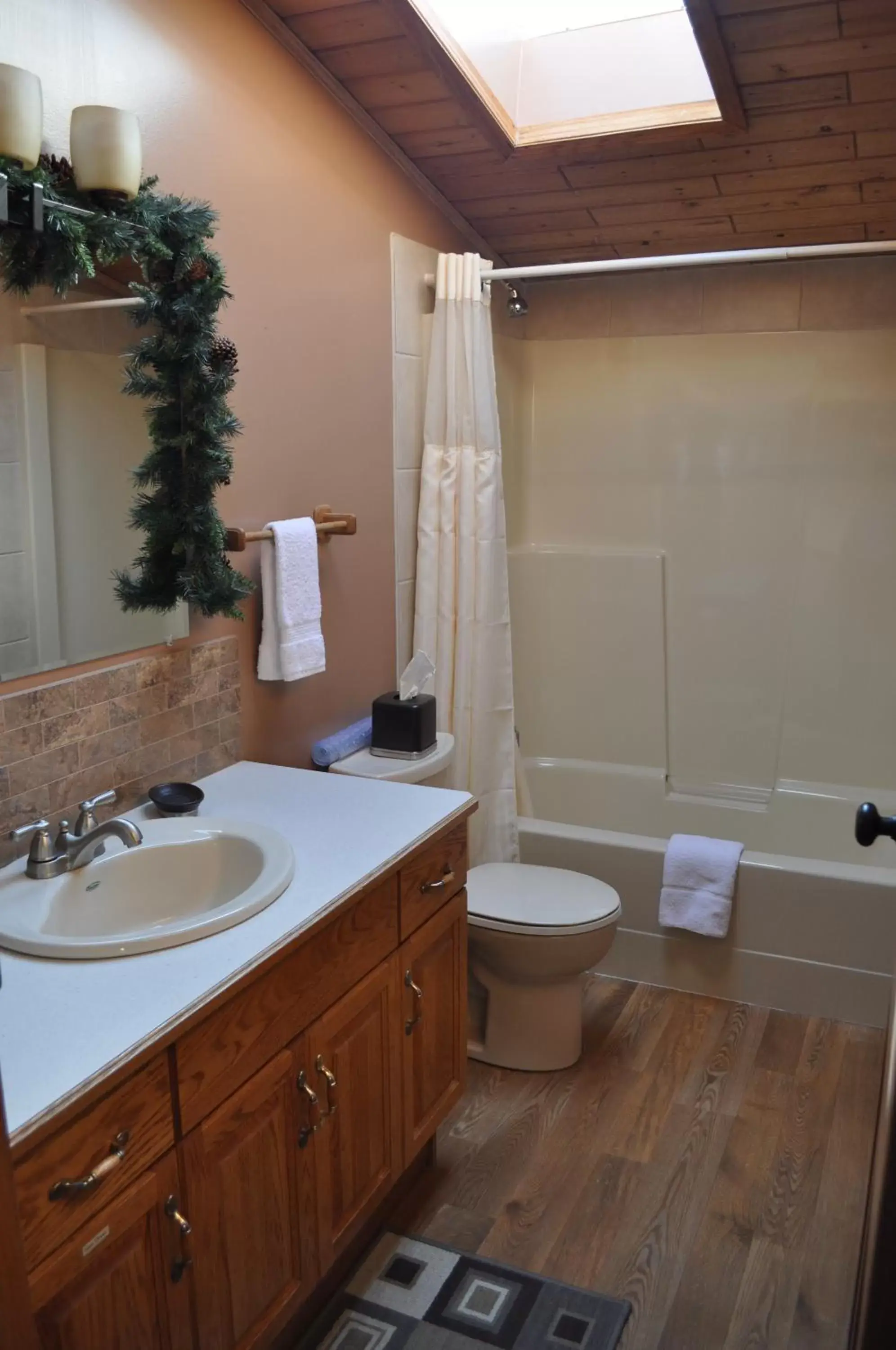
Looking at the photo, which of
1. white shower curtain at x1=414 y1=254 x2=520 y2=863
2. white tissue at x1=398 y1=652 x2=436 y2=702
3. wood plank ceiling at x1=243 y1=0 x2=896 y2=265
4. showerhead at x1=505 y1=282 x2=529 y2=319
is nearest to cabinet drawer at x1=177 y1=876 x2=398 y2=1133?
white tissue at x1=398 y1=652 x2=436 y2=702

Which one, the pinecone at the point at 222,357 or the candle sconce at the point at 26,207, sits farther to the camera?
the pinecone at the point at 222,357

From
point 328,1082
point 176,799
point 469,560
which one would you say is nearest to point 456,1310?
point 328,1082

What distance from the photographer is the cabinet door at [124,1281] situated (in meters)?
1.10

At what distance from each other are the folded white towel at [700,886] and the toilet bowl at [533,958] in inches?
11.0

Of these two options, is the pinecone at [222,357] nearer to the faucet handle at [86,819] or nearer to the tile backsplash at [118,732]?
the tile backsplash at [118,732]

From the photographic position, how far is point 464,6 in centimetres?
224

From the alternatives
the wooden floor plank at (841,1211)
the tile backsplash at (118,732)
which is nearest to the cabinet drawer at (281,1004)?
the tile backsplash at (118,732)

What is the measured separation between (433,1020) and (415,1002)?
0.11m

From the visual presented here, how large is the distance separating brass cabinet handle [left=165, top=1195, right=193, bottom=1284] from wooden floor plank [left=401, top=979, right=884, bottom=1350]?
80 centimetres

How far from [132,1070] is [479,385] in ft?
6.52

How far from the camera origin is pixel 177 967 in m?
1.31

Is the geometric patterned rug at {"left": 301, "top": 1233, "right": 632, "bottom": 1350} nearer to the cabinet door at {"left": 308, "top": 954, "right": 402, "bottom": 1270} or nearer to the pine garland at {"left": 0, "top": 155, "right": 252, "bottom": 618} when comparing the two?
the cabinet door at {"left": 308, "top": 954, "right": 402, "bottom": 1270}

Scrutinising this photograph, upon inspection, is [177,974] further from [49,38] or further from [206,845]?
[49,38]

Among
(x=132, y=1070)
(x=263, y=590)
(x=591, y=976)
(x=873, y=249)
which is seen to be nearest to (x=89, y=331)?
(x=263, y=590)
